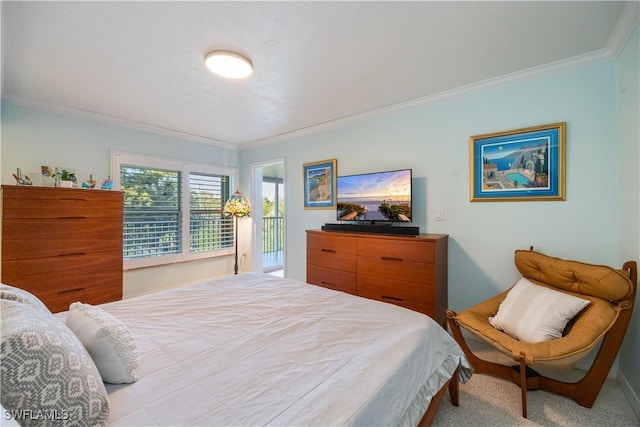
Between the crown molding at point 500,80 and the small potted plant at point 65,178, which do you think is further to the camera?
the small potted plant at point 65,178

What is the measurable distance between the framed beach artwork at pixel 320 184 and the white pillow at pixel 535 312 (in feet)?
7.25

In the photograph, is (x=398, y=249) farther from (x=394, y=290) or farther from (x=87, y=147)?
(x=87, y=147)

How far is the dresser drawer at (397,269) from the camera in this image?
2441 mm

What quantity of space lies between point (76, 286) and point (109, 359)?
102 inches

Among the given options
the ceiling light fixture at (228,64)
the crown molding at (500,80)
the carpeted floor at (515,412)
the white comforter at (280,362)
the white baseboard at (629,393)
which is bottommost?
the carpeted floor at (515,412)

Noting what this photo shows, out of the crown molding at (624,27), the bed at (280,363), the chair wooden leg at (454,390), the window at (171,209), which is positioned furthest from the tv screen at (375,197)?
the window at (171,209)

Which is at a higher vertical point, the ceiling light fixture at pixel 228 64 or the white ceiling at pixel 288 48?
the white ceiling at pixel 288 48

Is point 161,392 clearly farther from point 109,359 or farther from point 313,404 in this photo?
point 313,404

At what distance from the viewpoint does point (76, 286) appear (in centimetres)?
283

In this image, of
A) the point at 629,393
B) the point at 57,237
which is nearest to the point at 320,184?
the point at 57,237

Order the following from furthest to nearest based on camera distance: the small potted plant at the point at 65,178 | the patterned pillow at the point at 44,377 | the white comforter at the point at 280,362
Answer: the small potted plant at the point at 65,178
the white comforter at the point at 280,362
the patterned pillow at the point at 44,377

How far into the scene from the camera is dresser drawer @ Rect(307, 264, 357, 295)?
2.94m

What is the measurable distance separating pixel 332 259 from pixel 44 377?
2.55 m

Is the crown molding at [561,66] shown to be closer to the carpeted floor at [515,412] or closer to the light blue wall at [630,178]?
the light blue wall at [630,178]
